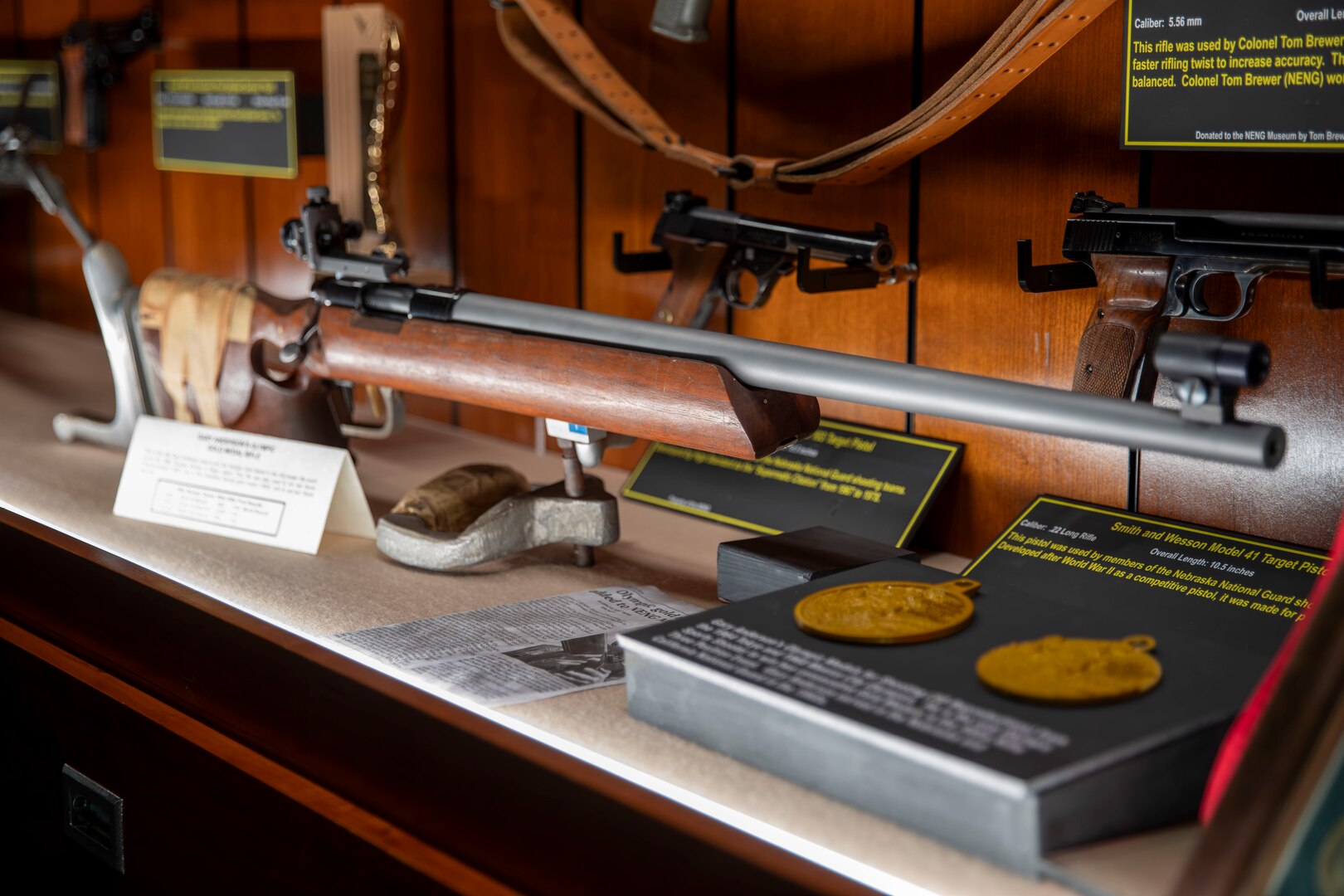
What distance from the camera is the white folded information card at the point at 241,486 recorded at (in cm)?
Result: 144

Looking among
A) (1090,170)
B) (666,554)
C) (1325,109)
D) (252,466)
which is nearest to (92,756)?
(252,466)

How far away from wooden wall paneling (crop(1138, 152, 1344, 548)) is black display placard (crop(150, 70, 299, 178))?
4.81ft

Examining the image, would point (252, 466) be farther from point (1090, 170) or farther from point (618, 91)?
point (1090, 170)

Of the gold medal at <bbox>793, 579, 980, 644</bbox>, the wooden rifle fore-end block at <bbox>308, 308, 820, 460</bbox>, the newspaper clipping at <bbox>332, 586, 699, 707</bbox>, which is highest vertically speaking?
the wooden rifle fore-end block at <bbox>308, 308, 820, 460</bbox>

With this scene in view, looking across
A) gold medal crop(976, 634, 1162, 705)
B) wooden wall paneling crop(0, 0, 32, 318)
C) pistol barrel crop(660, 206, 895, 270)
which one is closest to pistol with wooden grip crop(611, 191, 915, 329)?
pistol barrel crop(660, 206, 895, 270)

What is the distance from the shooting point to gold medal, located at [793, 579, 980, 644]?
3.01 ft

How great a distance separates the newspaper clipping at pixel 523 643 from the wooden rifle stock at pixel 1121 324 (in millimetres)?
421

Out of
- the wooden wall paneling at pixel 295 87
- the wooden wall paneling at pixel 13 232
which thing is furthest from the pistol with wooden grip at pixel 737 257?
the wooden wall paneling at pixel 13 232

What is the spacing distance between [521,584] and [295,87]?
1185mm

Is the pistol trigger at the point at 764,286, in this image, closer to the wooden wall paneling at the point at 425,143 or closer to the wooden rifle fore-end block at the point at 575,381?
the wooden rifle fore-end block at the point at 575,381

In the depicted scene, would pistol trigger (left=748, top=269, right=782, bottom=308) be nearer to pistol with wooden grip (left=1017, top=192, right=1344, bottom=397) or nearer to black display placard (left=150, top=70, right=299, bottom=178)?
pistol with wooden grip (left=1017, top=192, right=1344, bottom=397)

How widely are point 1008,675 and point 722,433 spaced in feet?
1.27

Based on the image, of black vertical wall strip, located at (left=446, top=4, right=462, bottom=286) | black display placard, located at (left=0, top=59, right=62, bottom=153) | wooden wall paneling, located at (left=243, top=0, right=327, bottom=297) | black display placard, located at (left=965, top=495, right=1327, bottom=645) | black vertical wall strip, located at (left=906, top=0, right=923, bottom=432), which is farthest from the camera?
black display placard, located at (left=0, top=59, right=62, bottom=153)

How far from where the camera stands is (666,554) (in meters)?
1.46
